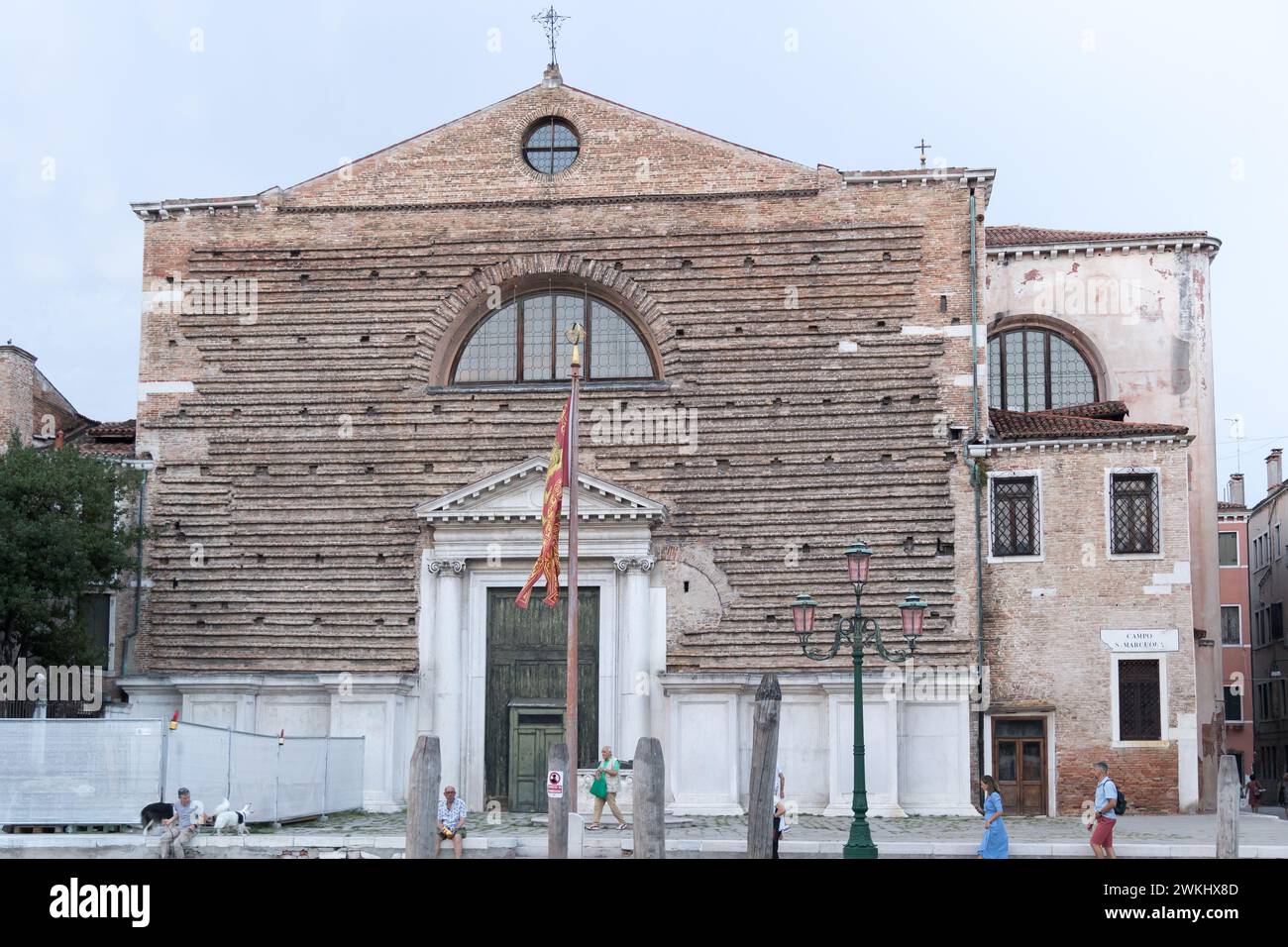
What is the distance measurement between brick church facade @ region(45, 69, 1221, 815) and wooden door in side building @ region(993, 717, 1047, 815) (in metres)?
0.05

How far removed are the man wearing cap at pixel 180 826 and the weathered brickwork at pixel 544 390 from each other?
22.1 feet

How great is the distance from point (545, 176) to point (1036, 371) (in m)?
10.1

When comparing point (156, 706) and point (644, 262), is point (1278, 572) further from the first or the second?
point (156, 706)

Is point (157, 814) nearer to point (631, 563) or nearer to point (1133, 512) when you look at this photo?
point (631, 563)

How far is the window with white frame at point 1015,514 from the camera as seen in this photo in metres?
25.1

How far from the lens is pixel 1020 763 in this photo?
24750mm

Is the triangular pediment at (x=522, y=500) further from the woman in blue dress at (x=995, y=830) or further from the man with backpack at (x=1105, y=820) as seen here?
the woman in blue dress at (x=995, y=830)

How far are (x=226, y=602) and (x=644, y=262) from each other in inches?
338

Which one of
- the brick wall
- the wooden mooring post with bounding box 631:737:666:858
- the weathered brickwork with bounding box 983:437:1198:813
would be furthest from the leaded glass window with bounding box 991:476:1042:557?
the brick wall

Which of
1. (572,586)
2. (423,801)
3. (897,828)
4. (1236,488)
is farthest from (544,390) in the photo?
(1236,488)

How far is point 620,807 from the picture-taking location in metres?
23.4

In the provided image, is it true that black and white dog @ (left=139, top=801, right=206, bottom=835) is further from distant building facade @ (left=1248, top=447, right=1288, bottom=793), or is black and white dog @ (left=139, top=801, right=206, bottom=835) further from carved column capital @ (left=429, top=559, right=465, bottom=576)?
distant building facade @ (left=1248, top=447, right=1288, bottom=793)

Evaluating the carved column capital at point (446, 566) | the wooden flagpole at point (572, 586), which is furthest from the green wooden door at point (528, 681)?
the wooden flagpole at point (572, 586)
